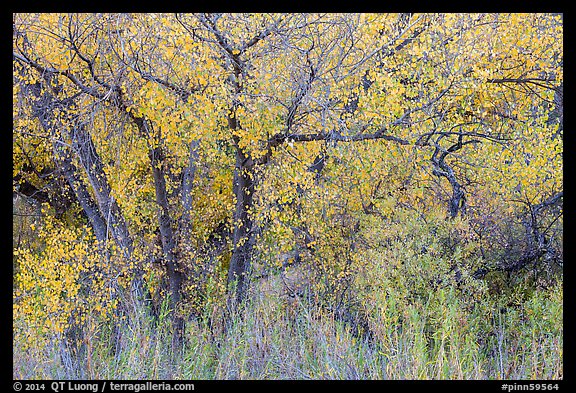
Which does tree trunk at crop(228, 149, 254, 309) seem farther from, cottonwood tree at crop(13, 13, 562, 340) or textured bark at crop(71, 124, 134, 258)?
textured bark at crop(71, 124, 134, 258)

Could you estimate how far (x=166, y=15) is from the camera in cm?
541

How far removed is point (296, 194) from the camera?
286 inches

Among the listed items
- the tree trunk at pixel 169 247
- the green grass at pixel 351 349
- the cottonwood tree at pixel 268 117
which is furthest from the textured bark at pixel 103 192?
the green grass at pixel 351 349

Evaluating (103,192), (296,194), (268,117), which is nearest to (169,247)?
(103,192)

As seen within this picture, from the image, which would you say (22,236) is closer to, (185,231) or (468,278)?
(185,231)

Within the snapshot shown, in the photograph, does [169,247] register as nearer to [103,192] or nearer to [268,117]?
[103,192]

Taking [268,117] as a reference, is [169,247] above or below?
below

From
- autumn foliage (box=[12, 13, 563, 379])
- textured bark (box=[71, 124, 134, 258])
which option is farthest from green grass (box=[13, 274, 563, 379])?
textured bark (box=[71, 124, 134, 258])

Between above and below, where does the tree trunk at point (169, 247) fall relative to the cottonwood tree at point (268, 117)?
below

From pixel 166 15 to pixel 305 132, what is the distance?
90.9 inches

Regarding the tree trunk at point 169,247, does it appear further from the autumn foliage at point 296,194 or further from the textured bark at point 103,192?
the textured bark at point 103,192

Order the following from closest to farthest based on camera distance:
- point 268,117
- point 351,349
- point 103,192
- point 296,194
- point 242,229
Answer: point 351,349
point 268,117
point 296,194
point 103,192
point 242,229

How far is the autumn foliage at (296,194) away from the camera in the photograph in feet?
18.4

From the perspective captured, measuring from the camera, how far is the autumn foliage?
→ 221 inches
